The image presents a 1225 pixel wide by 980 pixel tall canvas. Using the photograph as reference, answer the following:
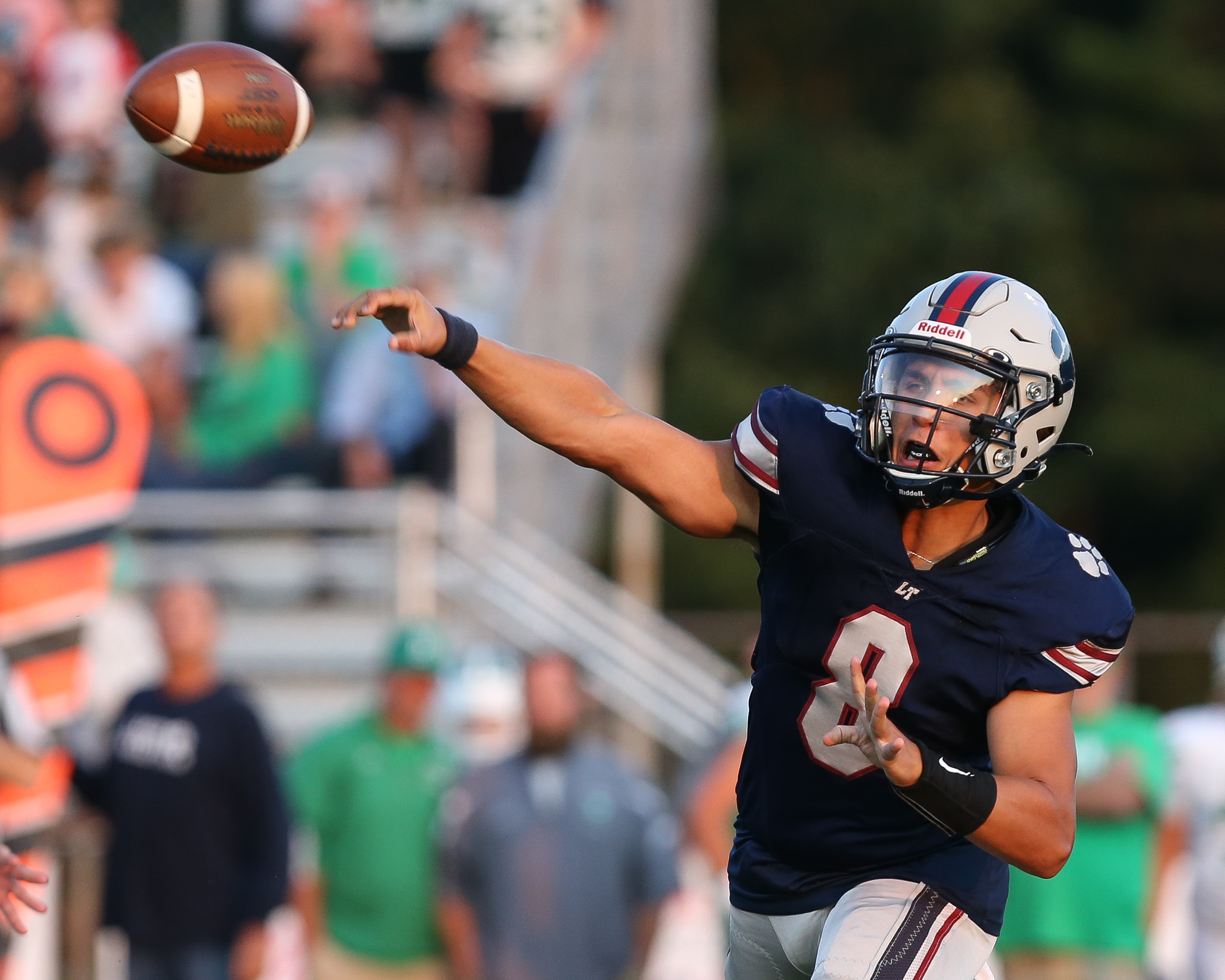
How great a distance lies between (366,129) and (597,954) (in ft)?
20.5

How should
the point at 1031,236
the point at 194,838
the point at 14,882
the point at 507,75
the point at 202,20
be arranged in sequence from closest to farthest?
the point at 14,882, the point at 194,838, the point at 507,75, the point at 202,20, the point at 1031,236

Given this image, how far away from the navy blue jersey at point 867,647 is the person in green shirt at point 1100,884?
3153mm

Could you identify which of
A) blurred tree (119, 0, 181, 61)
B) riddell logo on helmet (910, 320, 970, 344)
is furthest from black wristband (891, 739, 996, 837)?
blurred tree (119, 0, 181, 61)

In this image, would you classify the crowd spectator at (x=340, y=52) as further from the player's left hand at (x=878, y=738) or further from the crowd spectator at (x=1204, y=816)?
the player's left hand at (x=878, y=738)

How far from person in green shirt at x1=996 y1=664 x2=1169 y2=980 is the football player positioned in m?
3.16

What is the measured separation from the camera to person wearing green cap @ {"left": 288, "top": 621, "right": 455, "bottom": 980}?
6574mm

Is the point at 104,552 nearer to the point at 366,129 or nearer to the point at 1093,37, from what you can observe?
the point at 366,129

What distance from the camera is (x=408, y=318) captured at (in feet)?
11.0

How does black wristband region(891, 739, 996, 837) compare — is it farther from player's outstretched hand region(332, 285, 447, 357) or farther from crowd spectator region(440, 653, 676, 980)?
crowd spectator region(440, 653, 676, 980)

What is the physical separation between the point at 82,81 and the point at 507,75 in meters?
2.46

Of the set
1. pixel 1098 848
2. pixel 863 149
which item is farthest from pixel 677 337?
pixel 1098 848

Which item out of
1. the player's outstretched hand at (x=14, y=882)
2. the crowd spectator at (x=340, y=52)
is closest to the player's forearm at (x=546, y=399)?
the player's outstretched hand at (x=14, y=882)

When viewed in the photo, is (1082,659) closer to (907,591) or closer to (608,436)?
(907,591)

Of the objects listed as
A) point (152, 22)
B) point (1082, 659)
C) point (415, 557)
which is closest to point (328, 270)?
point (415, 557)
